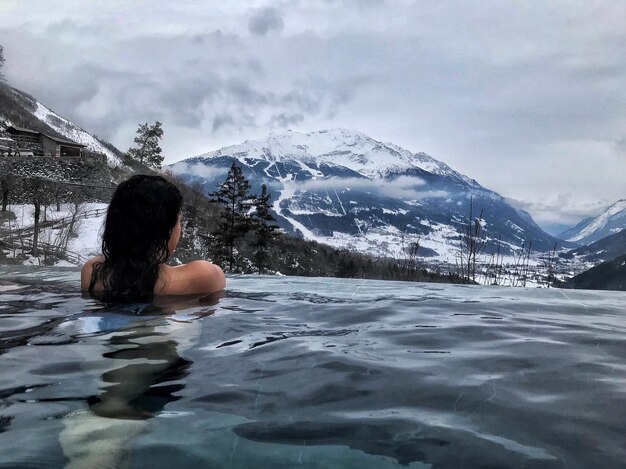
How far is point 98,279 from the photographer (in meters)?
4.25

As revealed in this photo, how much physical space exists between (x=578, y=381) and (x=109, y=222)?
312cm

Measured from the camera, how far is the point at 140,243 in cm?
388

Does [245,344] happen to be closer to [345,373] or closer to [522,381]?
[345,373]

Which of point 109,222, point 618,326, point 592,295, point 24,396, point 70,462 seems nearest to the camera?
point 70,462

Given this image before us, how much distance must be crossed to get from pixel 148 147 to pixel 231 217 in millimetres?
34376

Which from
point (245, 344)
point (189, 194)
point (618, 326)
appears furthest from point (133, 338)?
point (189, 194)

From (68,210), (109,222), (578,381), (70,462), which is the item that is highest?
(68,210)

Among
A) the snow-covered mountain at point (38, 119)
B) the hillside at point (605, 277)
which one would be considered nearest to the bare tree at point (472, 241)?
the hillside at point (605, 277)

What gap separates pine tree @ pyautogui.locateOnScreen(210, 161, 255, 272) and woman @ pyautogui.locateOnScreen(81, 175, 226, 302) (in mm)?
31326

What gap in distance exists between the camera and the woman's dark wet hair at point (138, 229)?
380cm

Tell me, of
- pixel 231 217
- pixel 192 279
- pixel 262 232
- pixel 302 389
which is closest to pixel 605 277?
pixel 262 232

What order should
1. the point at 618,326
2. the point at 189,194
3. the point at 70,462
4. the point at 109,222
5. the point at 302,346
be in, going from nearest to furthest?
the point at 70,462
the point at 302,346
the point at 109,222
the point at 618,326
the point at 189,194

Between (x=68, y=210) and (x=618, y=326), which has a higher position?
(x=68, y=210)

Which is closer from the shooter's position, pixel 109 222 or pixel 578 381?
pixel 578 381
